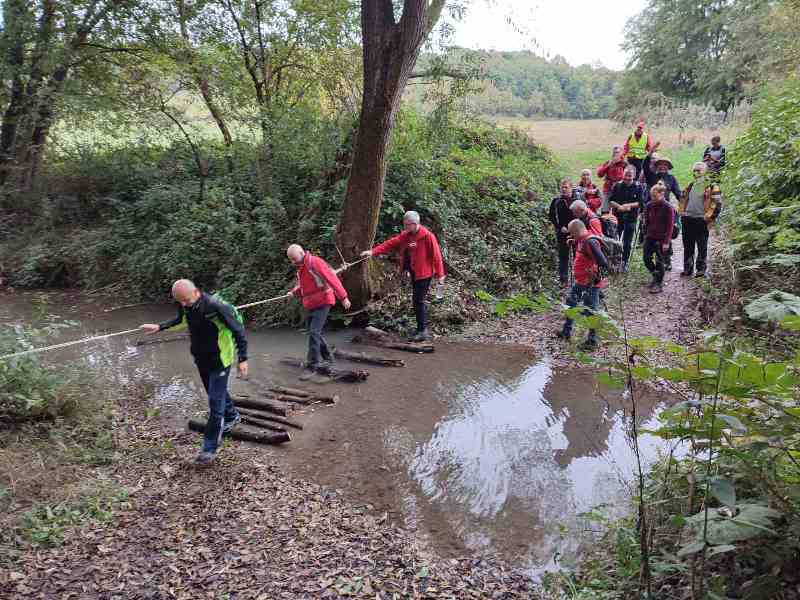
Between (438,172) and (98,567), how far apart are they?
11.7 metres

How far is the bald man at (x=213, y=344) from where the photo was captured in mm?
6059

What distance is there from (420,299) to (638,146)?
7.59 m

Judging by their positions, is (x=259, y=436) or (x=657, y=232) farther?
(x=657, y=232)

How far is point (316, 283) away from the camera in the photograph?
8.45 metres

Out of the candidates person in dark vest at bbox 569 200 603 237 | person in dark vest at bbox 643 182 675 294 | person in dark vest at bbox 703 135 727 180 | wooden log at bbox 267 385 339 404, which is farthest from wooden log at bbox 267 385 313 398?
person in dark vest at bbox 703 135 727 180

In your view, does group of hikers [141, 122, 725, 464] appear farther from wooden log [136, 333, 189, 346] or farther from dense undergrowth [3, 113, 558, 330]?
dense undergrowth [3, 113, 558, 330]

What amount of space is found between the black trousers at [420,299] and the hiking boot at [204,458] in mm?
4923

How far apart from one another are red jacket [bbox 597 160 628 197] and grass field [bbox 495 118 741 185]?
223 inches

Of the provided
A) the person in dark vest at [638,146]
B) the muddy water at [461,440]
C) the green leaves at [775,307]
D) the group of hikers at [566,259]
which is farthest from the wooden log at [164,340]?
the person in dark vest at [638,146]

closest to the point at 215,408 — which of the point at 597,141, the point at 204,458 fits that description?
the point at 204,458

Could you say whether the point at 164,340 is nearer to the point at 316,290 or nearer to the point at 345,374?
the point at 316,290

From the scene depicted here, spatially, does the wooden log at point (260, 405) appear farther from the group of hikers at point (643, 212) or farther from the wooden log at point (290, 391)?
the group of hikers at point (643, 212)

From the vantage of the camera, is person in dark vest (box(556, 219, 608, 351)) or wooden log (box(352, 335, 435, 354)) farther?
wooden log (box(352, 335, 435, 354))

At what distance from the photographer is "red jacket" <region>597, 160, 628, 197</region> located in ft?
41.4
